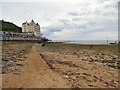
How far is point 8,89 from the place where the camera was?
10500 mm

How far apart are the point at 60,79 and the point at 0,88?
11.7 feet

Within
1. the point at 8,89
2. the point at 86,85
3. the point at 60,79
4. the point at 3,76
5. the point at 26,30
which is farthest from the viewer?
the point at 26,30

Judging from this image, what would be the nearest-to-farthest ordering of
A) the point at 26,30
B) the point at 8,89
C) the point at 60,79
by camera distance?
the point at 8,89 < the point at 60,79 < the point at 26,30

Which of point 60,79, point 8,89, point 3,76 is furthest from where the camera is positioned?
point 3,76

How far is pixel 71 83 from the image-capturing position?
11383 millimetres

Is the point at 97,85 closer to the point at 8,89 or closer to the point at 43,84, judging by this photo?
the point at 43,84

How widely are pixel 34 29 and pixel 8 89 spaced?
184663 mm

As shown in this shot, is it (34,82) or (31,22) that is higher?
(31,22)

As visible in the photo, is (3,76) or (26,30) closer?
(3,76)

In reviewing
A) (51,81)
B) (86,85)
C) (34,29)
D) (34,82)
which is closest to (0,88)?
(34,82)

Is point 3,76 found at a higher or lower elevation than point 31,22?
lower

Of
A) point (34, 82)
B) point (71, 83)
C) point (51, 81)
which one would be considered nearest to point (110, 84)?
point (71, 83)

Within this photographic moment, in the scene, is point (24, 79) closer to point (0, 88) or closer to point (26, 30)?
point (0, 88)

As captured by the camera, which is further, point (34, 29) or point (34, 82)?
point (34, 29)
